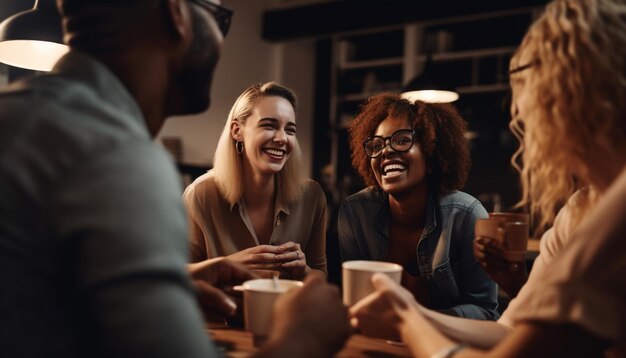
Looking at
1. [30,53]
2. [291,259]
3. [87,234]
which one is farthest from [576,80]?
[30,53]

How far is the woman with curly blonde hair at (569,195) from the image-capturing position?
31.4 inches

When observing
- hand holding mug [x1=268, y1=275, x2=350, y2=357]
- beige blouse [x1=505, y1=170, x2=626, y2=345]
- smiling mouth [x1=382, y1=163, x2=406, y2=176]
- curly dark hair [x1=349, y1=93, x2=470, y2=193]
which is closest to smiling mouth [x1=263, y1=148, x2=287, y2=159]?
curly dark hair [x1=349, y1=93, x2=470, y2=193]

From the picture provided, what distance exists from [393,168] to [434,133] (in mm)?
248

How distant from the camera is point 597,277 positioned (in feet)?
2.63

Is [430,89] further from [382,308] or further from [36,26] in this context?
[382,308]

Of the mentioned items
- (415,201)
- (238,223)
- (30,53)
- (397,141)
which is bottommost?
(238,223)

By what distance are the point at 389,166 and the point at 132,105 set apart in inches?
62.8

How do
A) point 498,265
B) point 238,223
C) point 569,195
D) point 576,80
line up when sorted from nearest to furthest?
point 576,80 → point 569,195 → point 498,265 → point 238,223

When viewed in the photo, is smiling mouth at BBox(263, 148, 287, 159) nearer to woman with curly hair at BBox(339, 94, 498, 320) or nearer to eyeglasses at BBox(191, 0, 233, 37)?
woman with curly hair at BBox(339, 94, 498, 320)

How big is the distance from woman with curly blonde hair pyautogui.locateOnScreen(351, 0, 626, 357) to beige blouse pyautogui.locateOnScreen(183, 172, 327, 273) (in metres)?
1.23

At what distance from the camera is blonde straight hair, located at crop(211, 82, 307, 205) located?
2.51m

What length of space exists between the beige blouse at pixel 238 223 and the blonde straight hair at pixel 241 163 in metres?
0.04

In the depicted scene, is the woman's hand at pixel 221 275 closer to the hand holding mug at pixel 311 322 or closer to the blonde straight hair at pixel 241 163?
the hand holding mug at pixel 311 322

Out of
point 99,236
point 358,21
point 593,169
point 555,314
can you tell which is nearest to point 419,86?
point 358,21
